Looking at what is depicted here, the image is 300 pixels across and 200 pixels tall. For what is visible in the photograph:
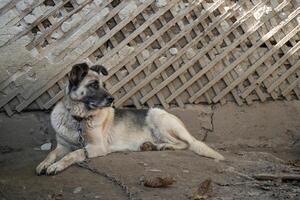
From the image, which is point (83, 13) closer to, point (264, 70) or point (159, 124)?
point (159, 124)

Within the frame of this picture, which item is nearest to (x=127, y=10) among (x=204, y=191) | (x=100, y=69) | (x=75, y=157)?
(x=100, y=69)

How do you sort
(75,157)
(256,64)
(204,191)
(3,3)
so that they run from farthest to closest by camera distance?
(256,64) < (3,3) < (75,157) < (204,191)

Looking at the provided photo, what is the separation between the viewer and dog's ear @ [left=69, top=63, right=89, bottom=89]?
16.9 ft

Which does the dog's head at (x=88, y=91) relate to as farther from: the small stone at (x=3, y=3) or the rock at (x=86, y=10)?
the small stone at (x=3, y=3)

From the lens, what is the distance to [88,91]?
17.5ft

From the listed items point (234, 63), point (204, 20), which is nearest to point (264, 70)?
point (234, 63)

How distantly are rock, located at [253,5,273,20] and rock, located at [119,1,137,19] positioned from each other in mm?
1398

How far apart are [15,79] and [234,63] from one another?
2.36m

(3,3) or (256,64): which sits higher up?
(3,3)

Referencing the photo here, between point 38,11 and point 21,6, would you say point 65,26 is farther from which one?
point 21,6

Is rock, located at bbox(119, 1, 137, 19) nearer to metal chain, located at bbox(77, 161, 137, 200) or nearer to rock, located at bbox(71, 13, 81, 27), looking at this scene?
rock, located at bbox(71, 13, 81, 27)

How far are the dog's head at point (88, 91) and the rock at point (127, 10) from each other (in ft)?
3.24

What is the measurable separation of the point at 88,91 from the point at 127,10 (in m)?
1.20

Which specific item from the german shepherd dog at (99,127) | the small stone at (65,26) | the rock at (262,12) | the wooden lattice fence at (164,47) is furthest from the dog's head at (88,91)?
the rock at (262,12)
